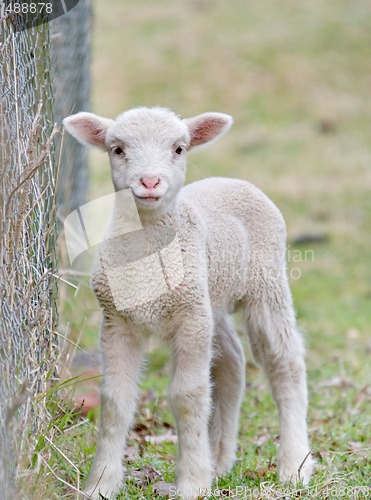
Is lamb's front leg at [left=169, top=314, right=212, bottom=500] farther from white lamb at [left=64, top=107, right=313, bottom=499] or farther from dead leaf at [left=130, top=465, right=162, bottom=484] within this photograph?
dead leaf at [left=130, top=465, right=162, bottom=484]

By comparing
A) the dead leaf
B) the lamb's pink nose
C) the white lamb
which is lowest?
the dead leaf

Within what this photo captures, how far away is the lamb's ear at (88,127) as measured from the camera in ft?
14.2

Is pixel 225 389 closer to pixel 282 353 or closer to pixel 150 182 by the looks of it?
pixel 282 353

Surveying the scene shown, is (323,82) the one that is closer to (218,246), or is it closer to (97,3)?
(97,3)

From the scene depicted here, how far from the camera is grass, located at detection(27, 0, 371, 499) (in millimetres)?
4750

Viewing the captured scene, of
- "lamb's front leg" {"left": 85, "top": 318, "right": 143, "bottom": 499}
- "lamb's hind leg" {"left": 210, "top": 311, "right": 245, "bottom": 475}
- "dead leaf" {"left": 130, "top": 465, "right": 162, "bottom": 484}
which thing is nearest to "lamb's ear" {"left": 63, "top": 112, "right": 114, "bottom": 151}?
"lamb's front leg" {"left": 85, "top": 318, "right": 143, "bottom": 499}

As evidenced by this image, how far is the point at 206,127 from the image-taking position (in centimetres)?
454

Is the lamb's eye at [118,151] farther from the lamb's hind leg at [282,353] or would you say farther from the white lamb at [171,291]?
the lamb's hind leg at [282,353]

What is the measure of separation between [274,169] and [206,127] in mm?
11252

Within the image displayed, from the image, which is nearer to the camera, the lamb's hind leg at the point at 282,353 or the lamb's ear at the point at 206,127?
the lamb's ear at the point at 206,127

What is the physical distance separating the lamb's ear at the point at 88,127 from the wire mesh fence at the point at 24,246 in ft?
0.58

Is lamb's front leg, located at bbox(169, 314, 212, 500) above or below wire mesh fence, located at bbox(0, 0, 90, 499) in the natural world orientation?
below

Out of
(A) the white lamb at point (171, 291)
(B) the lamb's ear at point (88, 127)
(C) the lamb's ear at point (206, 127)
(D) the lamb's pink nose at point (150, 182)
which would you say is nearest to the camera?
(D) the lamb's pink nose at point (150, 182)

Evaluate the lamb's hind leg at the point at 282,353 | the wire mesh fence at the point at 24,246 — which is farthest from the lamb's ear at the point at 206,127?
the lamb's hind leg at the point at 282,353
